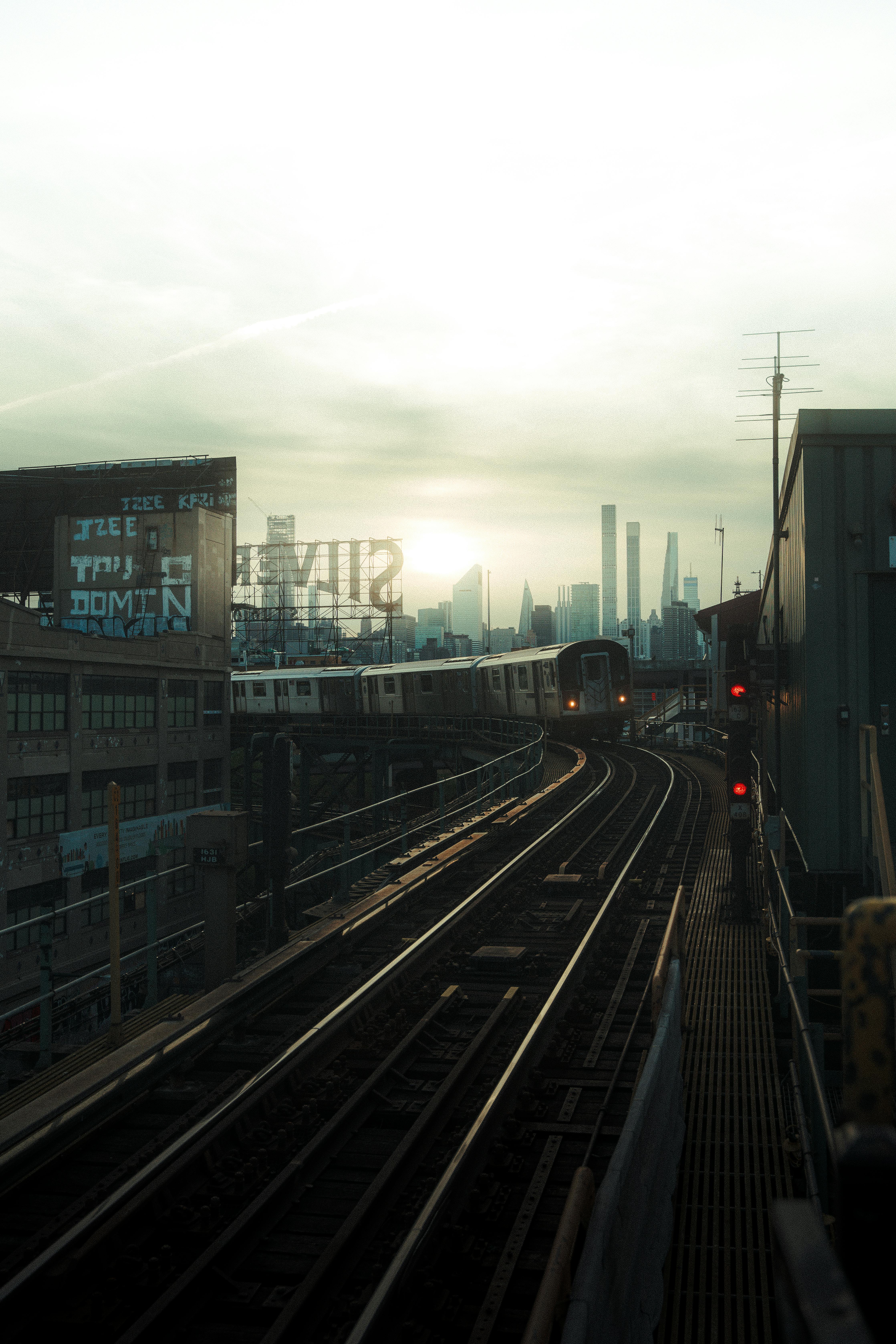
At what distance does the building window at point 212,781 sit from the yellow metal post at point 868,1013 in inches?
1451

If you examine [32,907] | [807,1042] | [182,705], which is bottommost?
[32,907]

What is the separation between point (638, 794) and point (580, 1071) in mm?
16594

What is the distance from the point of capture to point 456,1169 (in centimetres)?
578

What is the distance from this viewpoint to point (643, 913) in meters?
12.7

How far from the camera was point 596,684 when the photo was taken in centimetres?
3362

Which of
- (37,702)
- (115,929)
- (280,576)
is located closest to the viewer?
(115,929)

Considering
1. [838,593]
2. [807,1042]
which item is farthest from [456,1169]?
[838,593]

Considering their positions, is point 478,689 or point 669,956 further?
point 478,689

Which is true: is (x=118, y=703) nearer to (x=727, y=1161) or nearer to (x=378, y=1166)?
A: (x=378, y=1166)

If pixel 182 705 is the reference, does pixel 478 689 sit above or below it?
above

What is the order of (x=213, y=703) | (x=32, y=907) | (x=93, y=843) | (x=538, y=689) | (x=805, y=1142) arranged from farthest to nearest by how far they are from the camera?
(x=213, y=703) → (x=538, y=689) → (x=93, y=843) → (x=32, y=907) → (x=805, y=1142)

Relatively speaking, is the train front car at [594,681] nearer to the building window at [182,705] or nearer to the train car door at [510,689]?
the train car door at [510,689]

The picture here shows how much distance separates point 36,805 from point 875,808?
25794 mm

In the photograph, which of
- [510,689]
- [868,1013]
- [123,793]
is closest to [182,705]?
[123,793]
